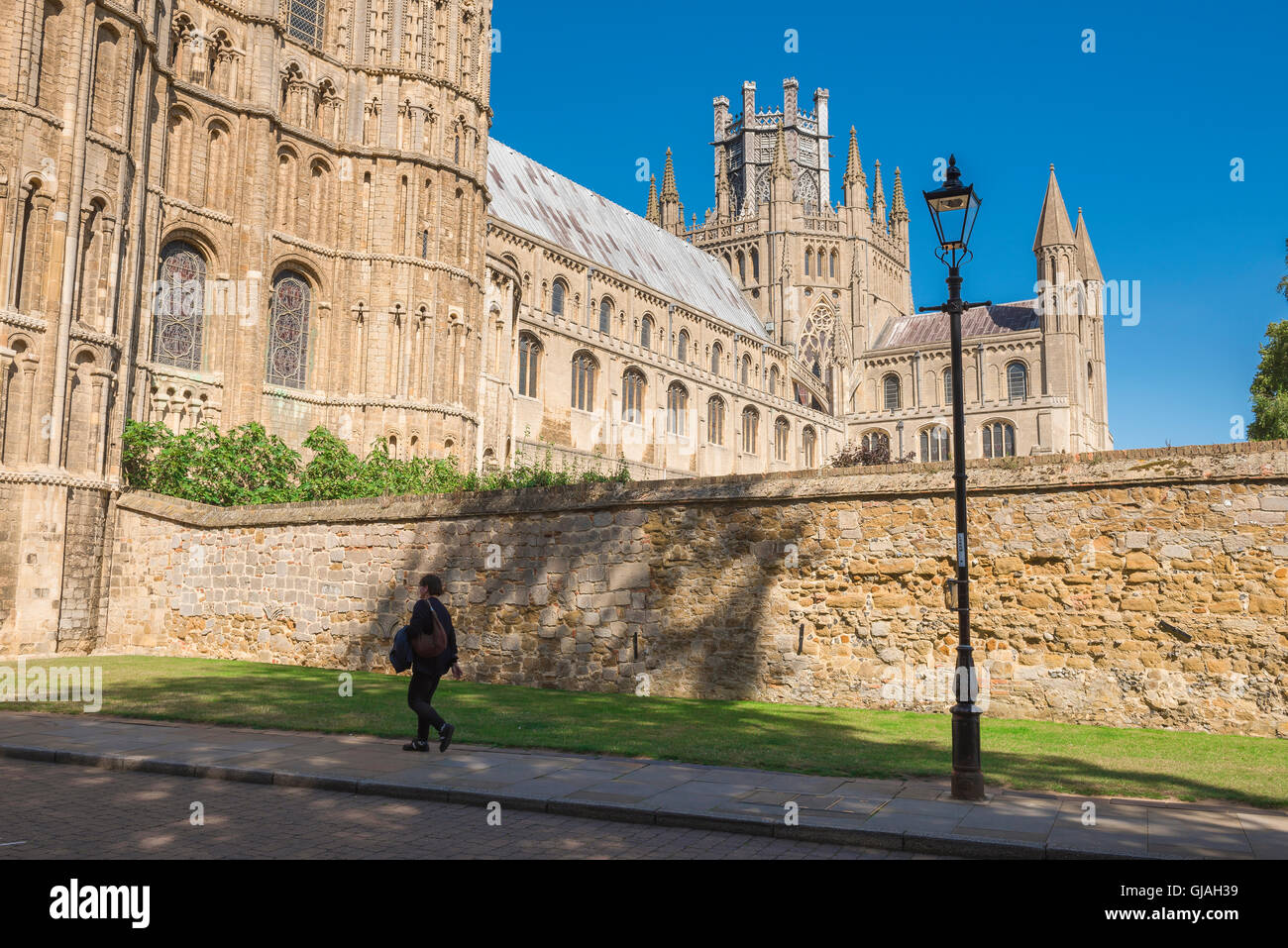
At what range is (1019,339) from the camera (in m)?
77.1

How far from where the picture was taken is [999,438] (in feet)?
254

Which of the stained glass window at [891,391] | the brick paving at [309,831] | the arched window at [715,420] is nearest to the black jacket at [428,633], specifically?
the brick paving at [309,831]

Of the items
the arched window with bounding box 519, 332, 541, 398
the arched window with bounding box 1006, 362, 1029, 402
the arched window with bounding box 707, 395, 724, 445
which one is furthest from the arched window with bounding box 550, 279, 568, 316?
Result: the arched window with bounding box 1006, 362, 1029, 402

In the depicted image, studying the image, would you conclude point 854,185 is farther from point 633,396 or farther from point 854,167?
point 633,396

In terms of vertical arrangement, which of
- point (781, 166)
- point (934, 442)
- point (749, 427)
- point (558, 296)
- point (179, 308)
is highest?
point (781, 166)

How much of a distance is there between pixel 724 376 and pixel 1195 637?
57.6 metres

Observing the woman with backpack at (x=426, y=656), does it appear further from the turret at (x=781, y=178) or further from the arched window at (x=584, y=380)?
the turret at (x=781, y=178)

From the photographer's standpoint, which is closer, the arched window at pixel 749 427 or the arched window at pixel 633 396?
the arched window at pixel 633 396

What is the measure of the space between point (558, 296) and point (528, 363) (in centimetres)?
670

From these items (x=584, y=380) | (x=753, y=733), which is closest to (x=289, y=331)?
(x=584, y=380)

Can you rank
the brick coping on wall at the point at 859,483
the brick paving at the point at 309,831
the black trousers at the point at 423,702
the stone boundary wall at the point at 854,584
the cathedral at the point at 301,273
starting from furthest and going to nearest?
the cathedral at the point at 301,273 < the brick coping on wall at the point at 859,483 < the stone boundary wall at the point at 854,584 < the black trousers at the point at 423,702 < the brick paving at the point at 309,831

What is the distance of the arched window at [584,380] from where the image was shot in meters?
52.8

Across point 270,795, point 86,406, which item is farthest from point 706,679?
point 86,406

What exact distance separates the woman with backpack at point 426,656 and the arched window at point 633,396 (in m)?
46.4
